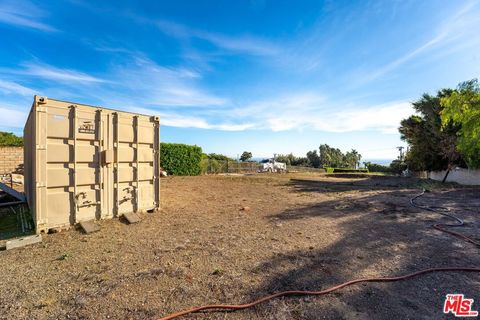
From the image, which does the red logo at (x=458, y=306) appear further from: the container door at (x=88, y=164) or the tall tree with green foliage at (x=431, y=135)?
the tall tree with green foliage at (x=431, y=135)

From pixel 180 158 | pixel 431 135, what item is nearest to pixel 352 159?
pixel 431 135

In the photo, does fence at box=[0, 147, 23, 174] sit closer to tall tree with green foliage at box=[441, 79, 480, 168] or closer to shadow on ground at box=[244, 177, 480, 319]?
shadow on ground at box=[244, 177, 480, 319]

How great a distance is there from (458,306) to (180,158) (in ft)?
66.7

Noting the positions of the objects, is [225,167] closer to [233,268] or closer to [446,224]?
[446,224]

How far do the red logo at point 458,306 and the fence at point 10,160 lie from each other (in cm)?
2051

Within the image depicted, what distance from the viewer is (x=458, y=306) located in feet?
8.64

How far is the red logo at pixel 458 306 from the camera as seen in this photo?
8.19ft

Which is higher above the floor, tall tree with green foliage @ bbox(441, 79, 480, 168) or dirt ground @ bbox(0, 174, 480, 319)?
tall tree with green foliage @ bbox(441, 79, 480, 168)

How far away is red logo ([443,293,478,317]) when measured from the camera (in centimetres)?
250

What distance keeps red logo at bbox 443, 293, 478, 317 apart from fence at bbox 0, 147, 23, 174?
20507 millimetres

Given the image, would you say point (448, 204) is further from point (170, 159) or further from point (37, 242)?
point (170, 159)

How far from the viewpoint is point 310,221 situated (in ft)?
20.1

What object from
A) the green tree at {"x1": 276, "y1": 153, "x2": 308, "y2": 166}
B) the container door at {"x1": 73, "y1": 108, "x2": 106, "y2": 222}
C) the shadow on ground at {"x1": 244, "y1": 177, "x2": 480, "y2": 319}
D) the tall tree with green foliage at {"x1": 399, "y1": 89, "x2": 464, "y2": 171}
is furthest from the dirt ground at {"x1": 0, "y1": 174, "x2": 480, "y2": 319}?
the green tree at {"x1": 276, "y1": 153, "x2": 308, "y2": 166}

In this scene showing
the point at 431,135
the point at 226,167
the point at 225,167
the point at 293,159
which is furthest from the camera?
the point at 293,159
